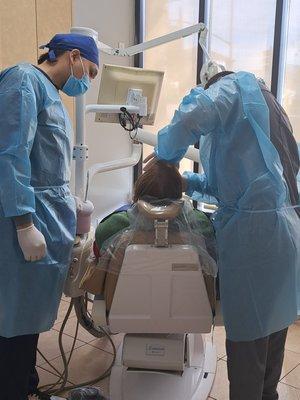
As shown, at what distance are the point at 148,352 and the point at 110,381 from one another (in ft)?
1.30

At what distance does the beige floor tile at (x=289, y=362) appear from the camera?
1981 mm

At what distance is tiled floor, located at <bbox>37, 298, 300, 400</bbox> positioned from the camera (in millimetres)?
1833

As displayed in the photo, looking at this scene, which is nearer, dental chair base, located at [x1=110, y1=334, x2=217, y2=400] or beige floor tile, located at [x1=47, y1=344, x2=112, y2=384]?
A: dental chair base, located at [x1=110, y1=334, x2=217, y2=400]

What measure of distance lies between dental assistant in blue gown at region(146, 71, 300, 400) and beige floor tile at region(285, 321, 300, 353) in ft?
3.15

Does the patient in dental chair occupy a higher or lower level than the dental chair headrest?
lower

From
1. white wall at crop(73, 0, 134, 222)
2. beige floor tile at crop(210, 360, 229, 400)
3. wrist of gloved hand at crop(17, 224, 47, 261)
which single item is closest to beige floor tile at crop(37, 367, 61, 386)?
beige floor tile at crop(210, 360, 229, 400)

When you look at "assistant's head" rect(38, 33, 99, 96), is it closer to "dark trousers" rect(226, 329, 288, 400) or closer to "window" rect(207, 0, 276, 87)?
"dark trousers" rect(226, 329, 288, 400)

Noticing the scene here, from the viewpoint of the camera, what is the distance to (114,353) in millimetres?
2084

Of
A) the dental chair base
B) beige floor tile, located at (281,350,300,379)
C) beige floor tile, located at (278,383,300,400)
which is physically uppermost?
the dental chair base

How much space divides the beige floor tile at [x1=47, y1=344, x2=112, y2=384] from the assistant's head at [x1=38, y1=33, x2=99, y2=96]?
3.95 feet

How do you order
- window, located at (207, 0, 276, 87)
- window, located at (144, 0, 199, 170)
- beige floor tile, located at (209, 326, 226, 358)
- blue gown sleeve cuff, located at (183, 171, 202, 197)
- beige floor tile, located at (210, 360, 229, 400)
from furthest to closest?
1. window, located at (144, 0, 199, 170)
2. window, located at (207, 0, 276, 87)
3. beige floor tile, located at (209, 326, 226, 358)
4. beige floor tile, located at (210, 360, 229, 400)
5. blue gown sleeve cuff, located at (183, 171, 202, 197)

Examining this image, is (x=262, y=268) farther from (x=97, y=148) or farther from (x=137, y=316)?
(x=97, y=148)

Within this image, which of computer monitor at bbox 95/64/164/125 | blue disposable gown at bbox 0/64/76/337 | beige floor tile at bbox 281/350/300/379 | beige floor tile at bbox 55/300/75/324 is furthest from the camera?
beige floor tile at bbox 55/300/75/324

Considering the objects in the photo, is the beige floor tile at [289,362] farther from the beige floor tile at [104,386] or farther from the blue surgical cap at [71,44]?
the blue surgical cap at [71,44]
